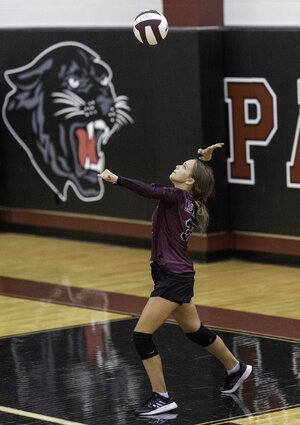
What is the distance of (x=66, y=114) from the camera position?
17281 mm

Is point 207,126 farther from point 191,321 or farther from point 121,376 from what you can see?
point 191,321

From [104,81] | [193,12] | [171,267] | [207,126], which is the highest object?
[193,12]

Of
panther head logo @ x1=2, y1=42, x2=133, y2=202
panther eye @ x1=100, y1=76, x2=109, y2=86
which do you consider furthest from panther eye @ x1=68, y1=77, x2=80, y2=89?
panther eye @ x1=100, y1=76, x2=109, y2=86

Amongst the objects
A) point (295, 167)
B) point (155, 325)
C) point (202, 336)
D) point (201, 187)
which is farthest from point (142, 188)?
point (295, 167)

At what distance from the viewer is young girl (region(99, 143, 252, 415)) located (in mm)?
8742

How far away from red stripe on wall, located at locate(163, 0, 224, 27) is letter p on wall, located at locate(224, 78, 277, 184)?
790 mm

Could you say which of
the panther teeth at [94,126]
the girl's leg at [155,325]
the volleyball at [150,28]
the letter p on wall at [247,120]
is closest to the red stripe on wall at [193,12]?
the letter p on wall at [247,120]

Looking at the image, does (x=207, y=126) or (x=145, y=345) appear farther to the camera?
(x=207, y=126)

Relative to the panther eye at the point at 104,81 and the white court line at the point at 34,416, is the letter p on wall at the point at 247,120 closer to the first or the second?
the panther eye at the point at 104,81

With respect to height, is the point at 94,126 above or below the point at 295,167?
above

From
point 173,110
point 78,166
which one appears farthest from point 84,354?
point 78,166

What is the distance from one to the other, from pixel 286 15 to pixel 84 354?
5.93 meters

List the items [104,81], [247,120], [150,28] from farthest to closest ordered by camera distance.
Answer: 1. [104,81]
2. [247,120]
3. [150,28]

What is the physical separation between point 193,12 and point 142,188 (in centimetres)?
690
